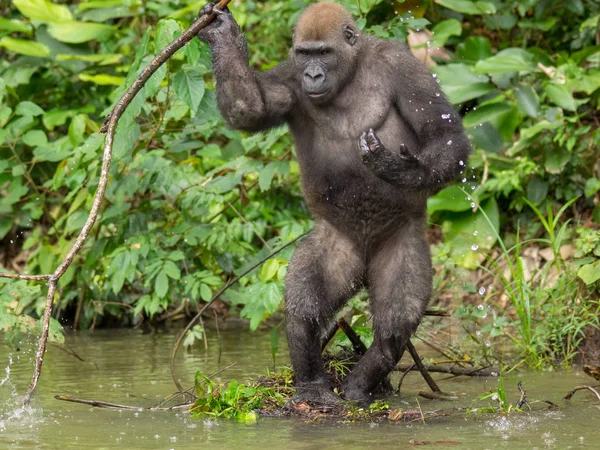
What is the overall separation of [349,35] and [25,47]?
17.2 ft

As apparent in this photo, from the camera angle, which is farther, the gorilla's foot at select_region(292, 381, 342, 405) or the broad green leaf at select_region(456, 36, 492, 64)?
the broad green leaf at select_region(456, 36, 492, 64)

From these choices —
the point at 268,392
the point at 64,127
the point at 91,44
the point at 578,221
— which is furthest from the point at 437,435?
the point at 91,44

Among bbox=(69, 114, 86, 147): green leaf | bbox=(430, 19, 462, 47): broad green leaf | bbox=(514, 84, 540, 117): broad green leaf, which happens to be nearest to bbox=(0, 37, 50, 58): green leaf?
bbox=(69, 114, 86, 147): green leaf

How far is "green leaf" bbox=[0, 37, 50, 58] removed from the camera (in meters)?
9.55

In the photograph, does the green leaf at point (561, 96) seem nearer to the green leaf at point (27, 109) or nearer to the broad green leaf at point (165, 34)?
the broad green leaf at point (165, 34)

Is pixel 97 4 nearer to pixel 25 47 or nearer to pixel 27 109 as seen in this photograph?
pixel 25 47

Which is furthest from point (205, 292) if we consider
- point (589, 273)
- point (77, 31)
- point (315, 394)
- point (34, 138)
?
point (77, 31)

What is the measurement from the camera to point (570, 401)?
5.27 metres

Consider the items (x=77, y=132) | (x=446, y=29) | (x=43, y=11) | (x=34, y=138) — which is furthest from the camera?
(x=43, y=11)

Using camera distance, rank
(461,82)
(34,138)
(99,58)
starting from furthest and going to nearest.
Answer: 1. (99,58)
2. (461,82)
3. (34,138)

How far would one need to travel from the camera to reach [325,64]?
17.3 ft

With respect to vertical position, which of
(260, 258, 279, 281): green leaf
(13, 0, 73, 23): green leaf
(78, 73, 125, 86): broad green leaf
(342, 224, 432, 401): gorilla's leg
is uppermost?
(13, 0, 73, 23): green leaf

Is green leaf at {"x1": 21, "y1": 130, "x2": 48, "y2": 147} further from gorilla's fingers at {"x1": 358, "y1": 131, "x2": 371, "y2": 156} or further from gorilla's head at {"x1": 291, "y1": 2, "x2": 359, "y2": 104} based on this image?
gorilla's fingers at {"x1": 358, "y1": 131, "x2": 371, "y2": 156}

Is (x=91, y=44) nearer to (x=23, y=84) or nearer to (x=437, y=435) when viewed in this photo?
(x=23, y=84)
